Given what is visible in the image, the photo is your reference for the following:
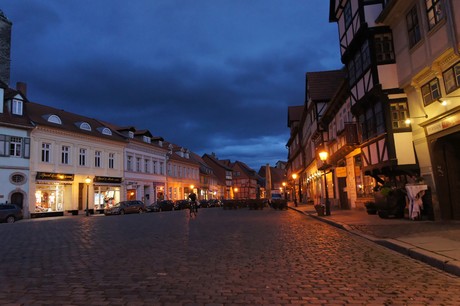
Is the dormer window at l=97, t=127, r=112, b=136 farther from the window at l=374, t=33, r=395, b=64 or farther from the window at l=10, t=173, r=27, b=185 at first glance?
the window at l=374, t=33, r=395, b=64

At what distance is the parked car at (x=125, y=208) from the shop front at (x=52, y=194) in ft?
14.6

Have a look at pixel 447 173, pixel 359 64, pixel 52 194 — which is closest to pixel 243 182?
pixel 52 194

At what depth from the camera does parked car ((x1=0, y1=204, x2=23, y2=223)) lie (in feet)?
94.5

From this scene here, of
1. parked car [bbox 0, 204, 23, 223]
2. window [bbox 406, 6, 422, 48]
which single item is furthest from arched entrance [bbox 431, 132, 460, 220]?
parked car [bbox 0, 204, 23, 223]

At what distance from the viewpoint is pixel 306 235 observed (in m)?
13.7

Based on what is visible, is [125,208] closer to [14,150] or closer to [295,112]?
[14,150]

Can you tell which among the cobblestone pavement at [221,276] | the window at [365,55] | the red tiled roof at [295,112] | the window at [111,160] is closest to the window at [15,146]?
the window at [111,160]

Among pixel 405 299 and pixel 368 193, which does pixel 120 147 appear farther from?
pixel 405 299

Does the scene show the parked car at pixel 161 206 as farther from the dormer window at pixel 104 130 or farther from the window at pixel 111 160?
the dormer window at pixel 104 130

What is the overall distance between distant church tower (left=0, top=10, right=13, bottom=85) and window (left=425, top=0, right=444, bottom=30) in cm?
4295

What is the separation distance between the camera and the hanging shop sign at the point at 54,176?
37416 mm

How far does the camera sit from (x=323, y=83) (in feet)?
120

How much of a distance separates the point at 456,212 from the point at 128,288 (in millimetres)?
13589

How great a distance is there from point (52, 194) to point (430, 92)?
1400 inches
